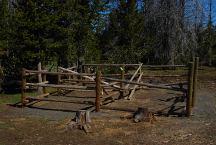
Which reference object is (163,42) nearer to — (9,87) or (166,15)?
(166,15)

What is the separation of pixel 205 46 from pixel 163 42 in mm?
5171

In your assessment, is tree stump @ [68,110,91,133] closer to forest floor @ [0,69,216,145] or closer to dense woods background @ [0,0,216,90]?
forest floor @ [0,69,216,145]

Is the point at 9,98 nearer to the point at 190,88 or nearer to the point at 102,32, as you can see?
the point at 190,88

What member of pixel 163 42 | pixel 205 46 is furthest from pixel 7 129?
pixel 205 46

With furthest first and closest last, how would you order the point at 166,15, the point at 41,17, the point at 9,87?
the point at 166,15
the point at 9,87
the point at 41,17

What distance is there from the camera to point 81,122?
27.6 feet

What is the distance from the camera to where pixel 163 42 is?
26984 mm

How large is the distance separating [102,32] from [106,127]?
15.5 meters

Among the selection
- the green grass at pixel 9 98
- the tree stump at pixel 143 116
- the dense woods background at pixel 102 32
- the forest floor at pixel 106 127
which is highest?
the dense woods background at pixel 102 32

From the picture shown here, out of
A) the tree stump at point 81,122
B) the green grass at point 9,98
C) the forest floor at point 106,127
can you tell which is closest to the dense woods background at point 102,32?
the green grass at point 9,98

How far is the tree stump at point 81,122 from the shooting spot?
8.20 m

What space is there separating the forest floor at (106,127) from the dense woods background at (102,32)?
8.13 ft

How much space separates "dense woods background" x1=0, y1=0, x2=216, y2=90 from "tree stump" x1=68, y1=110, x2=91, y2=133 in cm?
518

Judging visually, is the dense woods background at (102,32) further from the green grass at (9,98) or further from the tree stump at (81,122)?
the tree stump at (81,122)
